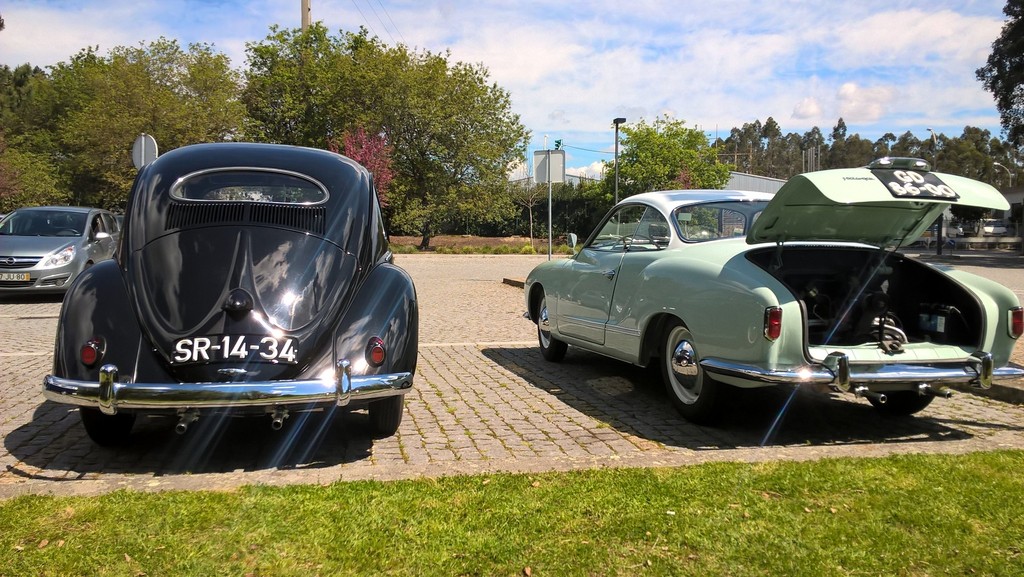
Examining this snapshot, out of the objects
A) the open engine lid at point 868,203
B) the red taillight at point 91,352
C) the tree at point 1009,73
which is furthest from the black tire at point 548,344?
the tree at point 1009,73

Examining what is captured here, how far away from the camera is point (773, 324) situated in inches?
167

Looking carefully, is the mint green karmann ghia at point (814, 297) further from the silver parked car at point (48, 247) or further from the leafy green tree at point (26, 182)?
the leafy green tree at point (26, 182)

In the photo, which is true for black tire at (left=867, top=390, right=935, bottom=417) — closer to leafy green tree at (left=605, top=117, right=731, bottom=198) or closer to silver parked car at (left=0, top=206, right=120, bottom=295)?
silver parked car at (left=0, top=206, right=120, bottom=295)

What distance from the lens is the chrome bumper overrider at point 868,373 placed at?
4273 mm

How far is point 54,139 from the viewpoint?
48094 millimetres

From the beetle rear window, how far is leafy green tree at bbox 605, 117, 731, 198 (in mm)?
46385

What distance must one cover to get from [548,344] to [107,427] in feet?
13.7

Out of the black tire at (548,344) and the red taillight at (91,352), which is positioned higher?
the red taillight at (91,352)

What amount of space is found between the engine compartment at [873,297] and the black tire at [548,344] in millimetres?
2647

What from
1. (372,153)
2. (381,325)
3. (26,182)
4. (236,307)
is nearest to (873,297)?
(381,325)

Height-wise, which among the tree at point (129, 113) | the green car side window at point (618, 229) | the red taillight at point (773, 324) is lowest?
the red taillight at point (773, 324)

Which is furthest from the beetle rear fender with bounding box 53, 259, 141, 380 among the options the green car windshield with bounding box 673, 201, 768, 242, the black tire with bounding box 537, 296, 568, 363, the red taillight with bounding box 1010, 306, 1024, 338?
the red taillight with bounding box 1010, 306, 1024, 338

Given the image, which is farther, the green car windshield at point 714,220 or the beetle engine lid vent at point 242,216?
the green car windshield at point 714,220

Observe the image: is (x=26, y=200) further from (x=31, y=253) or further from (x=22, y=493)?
(x=22, y=493)
